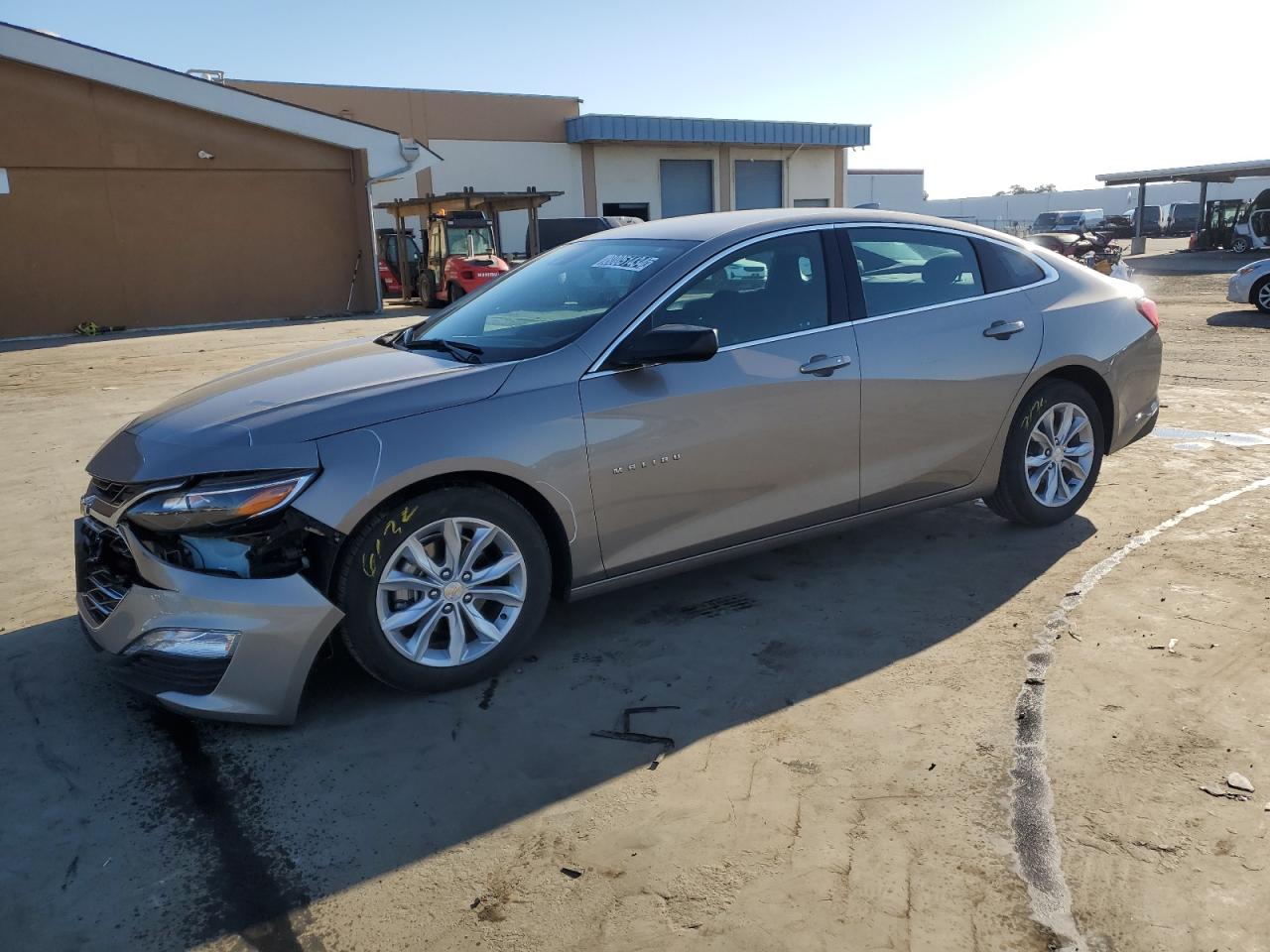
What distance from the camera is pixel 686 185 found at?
129ft

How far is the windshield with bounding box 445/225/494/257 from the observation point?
926 inches

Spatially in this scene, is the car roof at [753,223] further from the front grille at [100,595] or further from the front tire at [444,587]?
the front grille at [100,595]

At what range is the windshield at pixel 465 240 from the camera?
23.5 m

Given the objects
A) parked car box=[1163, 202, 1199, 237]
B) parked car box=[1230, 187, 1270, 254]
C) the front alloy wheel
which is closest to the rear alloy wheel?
the front alloy wheel

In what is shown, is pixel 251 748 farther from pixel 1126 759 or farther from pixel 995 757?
pixel 1126 759

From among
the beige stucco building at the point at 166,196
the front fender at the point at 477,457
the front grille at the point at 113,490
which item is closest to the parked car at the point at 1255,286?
the front fender at the point at 477,457

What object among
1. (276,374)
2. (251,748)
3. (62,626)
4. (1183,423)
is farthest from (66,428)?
(1183,423)

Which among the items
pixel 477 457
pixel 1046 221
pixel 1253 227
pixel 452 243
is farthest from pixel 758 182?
pixel 477 457

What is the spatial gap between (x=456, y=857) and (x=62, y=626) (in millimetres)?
2608

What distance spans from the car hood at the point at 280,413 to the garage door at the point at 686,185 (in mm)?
36009

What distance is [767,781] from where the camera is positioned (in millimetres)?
3117

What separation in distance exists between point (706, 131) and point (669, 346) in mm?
36221

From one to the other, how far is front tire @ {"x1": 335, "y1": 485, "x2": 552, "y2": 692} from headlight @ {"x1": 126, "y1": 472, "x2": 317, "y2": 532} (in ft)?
0.91

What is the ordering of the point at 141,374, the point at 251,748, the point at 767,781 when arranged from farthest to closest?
1. the point at 141,374
2. the point at 251,748
3. the point at 767,781
